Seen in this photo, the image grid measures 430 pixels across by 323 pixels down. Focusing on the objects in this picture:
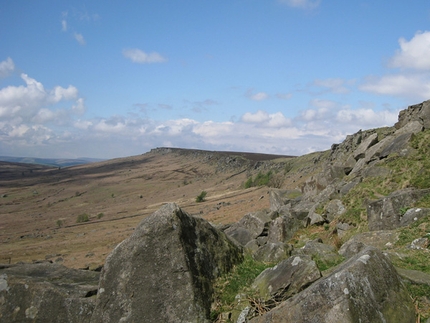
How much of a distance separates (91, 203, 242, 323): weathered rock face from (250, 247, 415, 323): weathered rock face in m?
1.74

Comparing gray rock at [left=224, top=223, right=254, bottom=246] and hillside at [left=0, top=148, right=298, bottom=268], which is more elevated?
gray rock at [left=224, top=223, right=254, bottom=246]

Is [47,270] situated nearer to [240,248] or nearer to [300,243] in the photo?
[240,248]

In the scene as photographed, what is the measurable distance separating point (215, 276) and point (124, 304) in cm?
214

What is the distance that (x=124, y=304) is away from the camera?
7465mm

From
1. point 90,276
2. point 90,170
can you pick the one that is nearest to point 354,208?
point 90,276

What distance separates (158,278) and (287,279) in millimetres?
2744

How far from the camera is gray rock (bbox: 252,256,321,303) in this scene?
7238 mm

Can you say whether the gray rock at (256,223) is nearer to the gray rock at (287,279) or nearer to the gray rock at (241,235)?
the gray rock at (241,235)

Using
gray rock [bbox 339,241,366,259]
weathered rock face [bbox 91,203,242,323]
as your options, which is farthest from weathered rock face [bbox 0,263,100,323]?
gray rock [bbox 339,241,366,259]

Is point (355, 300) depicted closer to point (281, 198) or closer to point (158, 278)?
point (158, 278)

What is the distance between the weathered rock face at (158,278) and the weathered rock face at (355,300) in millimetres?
1744

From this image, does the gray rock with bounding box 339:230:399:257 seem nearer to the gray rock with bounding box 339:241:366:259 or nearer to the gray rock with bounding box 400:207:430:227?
the gray rock with bounding box 339:241:366:259

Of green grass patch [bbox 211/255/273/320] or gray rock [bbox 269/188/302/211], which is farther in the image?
gray rock [bbox 269/188/302/211]

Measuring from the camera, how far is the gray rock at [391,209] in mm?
14352
